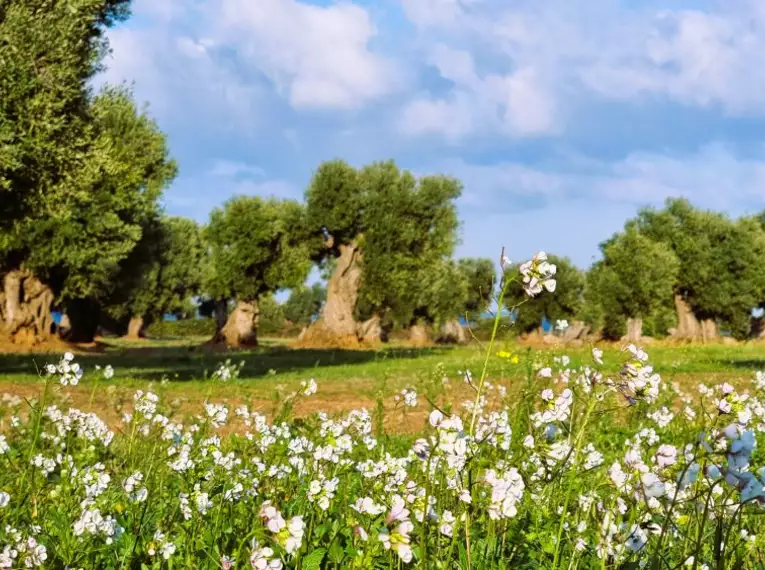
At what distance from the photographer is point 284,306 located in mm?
110625

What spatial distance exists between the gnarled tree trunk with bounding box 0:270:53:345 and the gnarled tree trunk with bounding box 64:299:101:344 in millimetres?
4626

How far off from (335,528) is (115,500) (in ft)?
5.24

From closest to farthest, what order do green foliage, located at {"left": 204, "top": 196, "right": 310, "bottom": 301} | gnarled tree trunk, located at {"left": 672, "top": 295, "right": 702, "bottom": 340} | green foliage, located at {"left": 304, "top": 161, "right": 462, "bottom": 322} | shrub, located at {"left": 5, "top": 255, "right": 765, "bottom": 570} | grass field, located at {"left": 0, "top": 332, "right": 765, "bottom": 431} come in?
shrub, located at {"left": 5, "top": 255, "right": 765, "bottom": 570}
grass field, located at {"left": 0, "top": 332, "right": 765, "bottom": 431}
green foliage, located at {"left": 304, "top": 161, "right": 462, "bottom": 322}
green foliage, located at {"left": 204, "top": 196, "right": 310, "bottom": 301}
gnarled tree trunk, located at {"left": 672, "top": 295, "right": 702, "bottom": 340}

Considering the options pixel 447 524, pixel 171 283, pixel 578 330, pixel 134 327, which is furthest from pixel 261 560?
pixel 134 327

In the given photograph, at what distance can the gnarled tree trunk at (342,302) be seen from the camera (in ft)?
155

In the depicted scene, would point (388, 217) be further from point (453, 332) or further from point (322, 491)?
point (322, 491)

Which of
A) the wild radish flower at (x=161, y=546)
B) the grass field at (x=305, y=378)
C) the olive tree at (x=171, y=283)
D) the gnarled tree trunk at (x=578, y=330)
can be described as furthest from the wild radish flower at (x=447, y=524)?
the gnarled tree trunk at (x=578, y=330)

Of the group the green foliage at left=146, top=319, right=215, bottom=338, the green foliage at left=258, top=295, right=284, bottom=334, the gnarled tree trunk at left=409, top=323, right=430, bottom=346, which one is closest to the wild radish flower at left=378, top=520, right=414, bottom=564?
the gnarled tree trunk at left=409, top=323, right=430, bottom=346

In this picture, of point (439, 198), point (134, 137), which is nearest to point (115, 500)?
point (134, 137)

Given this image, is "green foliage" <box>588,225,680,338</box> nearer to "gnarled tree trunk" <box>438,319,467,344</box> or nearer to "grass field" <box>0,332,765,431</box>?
"gnarled tree trunk" <box>438,319,467,344</box>

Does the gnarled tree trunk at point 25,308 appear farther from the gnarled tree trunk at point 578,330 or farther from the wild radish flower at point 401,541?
the wild radish flower at point 401,541

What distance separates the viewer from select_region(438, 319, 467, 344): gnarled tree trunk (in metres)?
71.0

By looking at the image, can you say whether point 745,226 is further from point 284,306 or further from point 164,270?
point 284,306

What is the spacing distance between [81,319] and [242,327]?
986cm
